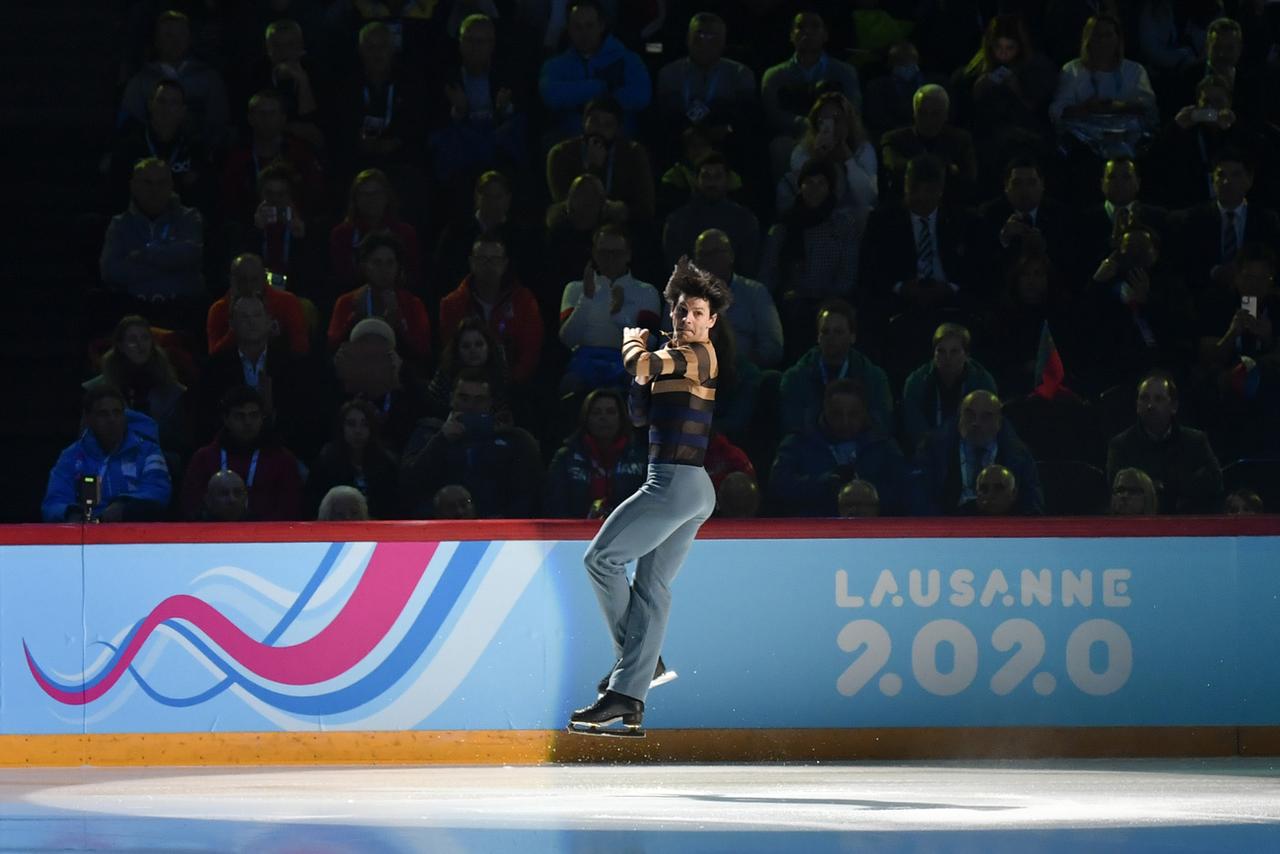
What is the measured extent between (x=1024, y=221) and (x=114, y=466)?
240 inches

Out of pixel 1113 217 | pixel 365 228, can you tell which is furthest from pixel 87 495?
pixel 1113 217

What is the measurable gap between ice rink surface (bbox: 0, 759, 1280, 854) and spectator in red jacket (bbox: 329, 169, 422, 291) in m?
4.44

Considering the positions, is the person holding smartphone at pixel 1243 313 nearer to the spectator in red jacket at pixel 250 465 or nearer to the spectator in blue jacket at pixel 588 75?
the spectator in blue jacket at pixel 588 75

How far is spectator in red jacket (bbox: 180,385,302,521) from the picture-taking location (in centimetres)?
1166

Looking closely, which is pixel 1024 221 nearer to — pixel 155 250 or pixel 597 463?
A: pixel 597 463

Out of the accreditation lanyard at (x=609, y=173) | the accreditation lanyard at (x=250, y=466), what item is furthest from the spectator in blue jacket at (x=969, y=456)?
the accreditation lanyard at (x=250, y=466)

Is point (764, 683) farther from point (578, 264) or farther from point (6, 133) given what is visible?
point (6, 133)

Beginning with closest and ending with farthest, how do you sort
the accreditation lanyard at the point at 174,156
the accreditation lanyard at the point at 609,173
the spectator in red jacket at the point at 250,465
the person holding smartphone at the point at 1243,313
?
1. the spectator in red jacket at the point at 250,465
2. the person holding smartphone at the point at 1243,313
3. the accreditation lanyard at the point at 609,173
4. the accreditation lanyard at the point at 174,156

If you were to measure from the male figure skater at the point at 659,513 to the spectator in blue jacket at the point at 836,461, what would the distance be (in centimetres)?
283

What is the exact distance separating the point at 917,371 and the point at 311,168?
176 inches

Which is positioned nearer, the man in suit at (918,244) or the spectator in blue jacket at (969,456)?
the spectator in blue jacket at (969,456)

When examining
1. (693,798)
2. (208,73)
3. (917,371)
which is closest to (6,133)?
(208,73)

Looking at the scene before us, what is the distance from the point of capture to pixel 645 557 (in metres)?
8.99

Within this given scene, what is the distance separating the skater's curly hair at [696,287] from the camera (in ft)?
28.9
